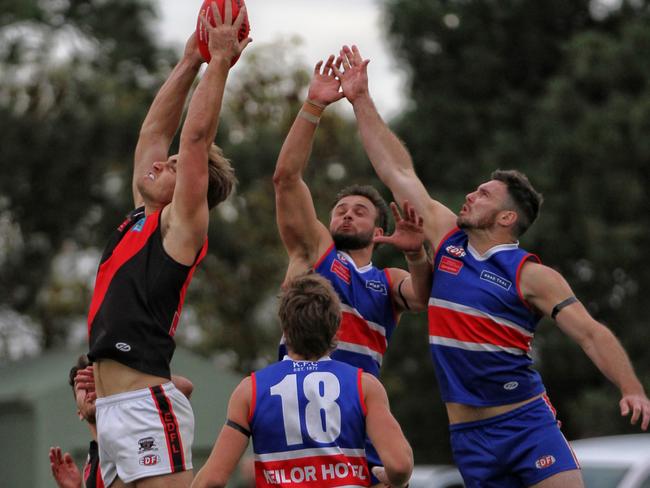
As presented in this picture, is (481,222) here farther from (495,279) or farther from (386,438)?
(386,438)

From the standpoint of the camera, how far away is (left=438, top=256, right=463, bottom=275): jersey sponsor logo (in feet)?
23.6

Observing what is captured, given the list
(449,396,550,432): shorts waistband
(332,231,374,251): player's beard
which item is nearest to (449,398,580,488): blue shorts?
(449,396,550,432): shorts waistband

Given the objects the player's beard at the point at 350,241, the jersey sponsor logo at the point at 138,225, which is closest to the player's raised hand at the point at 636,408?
the player's beard at the point at 350,241

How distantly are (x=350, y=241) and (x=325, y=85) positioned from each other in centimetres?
102

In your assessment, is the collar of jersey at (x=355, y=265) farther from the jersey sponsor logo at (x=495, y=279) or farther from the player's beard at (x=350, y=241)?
the jersey sponsor logo at (x=495, y=279)

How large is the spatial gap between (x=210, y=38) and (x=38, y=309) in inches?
832

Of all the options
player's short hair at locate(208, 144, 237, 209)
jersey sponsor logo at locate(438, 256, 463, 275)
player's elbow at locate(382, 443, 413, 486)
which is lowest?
player's elbow at locate(382, 443, 413, 486)

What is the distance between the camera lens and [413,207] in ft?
24.0

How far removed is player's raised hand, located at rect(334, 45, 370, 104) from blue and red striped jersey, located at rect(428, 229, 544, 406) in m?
1.26

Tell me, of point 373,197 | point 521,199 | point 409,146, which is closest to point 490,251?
point 521,199

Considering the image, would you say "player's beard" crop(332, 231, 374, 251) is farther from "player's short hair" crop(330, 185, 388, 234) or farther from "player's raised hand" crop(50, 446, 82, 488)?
"player's raised hand" crop(50, 446, 82, 488)

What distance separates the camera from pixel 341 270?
7625mm

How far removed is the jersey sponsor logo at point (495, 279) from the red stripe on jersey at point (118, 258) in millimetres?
1956

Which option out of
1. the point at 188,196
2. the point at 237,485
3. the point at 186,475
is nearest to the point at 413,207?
the point at 188,196
